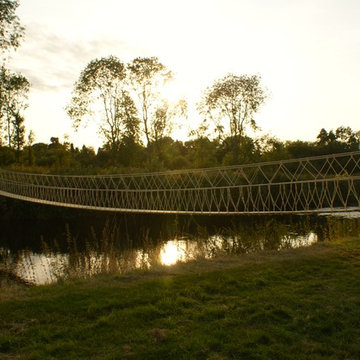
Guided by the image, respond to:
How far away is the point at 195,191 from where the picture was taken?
42.3ft

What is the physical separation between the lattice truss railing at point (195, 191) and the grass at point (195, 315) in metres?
3.20

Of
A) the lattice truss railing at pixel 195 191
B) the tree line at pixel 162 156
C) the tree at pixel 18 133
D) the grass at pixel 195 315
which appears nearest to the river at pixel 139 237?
the lattice truss railing at pixel 195 191

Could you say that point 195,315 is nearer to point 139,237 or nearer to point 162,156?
point 139,237

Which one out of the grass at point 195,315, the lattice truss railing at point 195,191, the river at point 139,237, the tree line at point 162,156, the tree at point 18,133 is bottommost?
the river at point 139,237

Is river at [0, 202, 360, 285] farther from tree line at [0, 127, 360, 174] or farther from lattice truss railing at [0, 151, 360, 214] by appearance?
tree line at [0, 127, 360, 174]

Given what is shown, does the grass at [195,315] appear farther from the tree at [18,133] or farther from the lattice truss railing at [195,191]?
the tree at [18,133]

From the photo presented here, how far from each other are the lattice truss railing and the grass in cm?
320

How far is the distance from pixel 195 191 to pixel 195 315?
8.37m

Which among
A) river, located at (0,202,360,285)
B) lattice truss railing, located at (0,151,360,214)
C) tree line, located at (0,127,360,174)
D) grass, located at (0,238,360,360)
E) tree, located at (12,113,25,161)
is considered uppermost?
tree, located at (12,113,25,161)

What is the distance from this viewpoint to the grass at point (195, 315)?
12.4 ft

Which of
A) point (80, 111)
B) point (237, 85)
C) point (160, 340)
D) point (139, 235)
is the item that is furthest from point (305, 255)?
point (80, 111)

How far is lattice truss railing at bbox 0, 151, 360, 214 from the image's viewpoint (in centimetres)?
1012

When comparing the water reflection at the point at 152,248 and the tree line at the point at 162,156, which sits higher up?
the tree line at the point at 162,156

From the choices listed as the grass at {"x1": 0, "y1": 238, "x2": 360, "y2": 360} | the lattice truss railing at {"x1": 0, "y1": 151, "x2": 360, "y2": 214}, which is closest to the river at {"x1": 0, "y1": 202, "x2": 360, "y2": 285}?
the lattice truss railing at {"x1": 0, "y1": 151, "x2": 360, "y2": 214}
